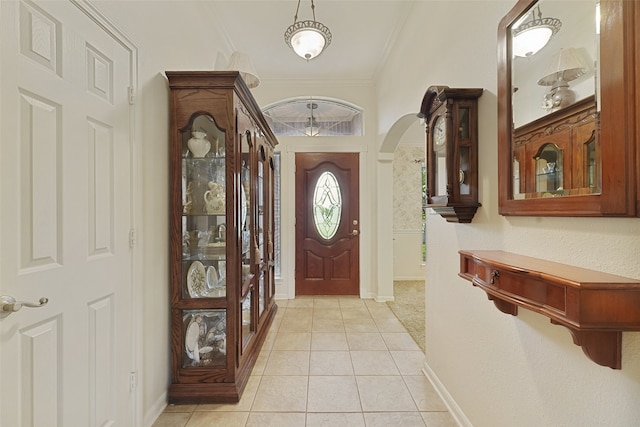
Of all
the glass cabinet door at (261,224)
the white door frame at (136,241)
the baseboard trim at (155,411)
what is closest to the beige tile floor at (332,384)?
the baseboard trim at (155,411)

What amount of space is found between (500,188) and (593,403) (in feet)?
2.72

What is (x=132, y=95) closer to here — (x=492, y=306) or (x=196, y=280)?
(x=196, y=280)

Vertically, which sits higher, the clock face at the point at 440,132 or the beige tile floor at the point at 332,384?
the clock face at the point at 440,132

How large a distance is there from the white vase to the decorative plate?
2.50 ft

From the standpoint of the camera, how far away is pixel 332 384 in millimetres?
2238

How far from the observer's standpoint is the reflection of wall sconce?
37.9 inches

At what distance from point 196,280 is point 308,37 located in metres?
2.06

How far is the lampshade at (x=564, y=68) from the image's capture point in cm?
95

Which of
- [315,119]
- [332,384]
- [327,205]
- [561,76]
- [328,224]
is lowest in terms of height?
[332,384]

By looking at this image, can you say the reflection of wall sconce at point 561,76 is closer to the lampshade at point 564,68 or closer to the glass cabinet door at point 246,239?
the lampshade at point 564,68

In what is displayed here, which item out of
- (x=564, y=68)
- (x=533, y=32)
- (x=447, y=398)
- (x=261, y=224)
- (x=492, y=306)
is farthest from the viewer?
(x=261, y=224)

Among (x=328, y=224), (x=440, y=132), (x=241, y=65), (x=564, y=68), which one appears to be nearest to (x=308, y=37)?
(x=241, y=65)

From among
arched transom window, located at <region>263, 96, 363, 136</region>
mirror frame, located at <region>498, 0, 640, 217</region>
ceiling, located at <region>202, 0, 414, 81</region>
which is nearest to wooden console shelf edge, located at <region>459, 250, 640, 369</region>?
mirror frame, located at <region>498, 0, 640, 217</region>

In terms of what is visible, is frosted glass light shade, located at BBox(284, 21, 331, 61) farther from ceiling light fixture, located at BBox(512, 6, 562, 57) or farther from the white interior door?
ceiling light fixture, located at BBox(512, 6, 562, 57)
